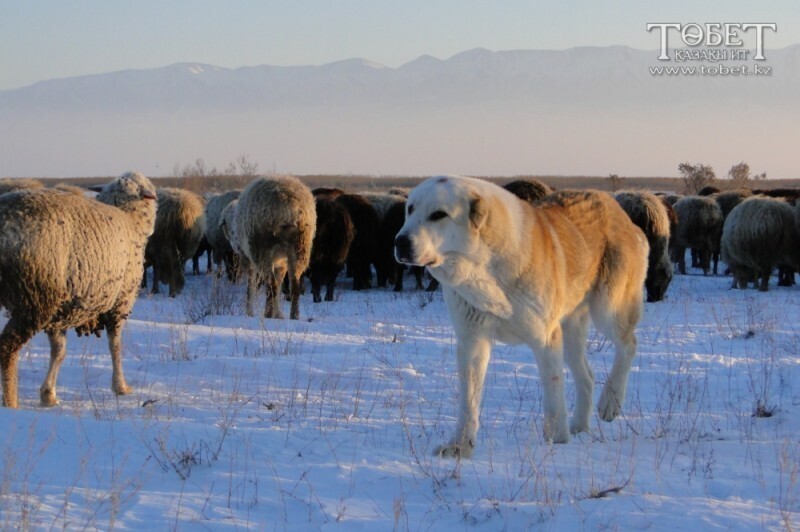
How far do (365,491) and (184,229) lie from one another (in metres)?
15.5

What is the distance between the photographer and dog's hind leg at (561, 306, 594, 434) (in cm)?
645

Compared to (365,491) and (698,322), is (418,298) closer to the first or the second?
(698,322)

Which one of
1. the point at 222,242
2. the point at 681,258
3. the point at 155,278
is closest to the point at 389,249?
the point at 222,242

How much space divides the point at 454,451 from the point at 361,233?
1557 cm

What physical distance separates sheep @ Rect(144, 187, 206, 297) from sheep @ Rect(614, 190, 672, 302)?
887 cm

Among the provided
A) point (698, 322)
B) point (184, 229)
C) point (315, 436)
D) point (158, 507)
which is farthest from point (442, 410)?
point (184, 229)

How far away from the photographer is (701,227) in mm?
25172

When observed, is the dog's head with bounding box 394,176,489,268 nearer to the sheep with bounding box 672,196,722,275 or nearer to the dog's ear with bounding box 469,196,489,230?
the dog's ear with bounding box 469,196,489,230

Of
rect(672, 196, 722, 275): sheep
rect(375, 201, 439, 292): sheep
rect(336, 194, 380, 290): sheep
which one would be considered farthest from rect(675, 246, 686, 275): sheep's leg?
rect(336, 194, 380, 290): sheep

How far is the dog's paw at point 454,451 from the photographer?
5.36 meters

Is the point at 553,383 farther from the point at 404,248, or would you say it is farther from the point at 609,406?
the point at 404,248

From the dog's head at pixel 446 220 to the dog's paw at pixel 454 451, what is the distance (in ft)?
3.48

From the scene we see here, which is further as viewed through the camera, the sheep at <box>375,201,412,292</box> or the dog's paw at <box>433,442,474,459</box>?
the sheep at <box>375,201,412,292</box>

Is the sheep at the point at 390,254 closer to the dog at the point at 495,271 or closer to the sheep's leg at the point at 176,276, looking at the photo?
the sheep's leg at the point at 176,276
